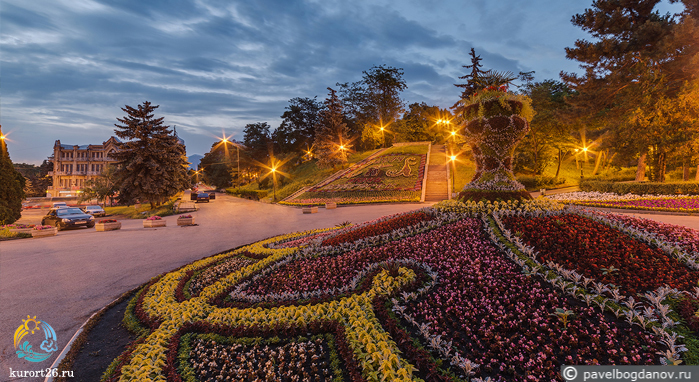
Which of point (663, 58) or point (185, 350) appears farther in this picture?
point (663, 58)

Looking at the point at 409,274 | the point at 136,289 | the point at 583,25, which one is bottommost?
the point at 136,289

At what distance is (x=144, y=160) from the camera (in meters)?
26.4

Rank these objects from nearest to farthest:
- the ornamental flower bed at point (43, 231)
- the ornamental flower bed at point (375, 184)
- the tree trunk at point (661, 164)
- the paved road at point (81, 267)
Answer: the paved road at point (81, 267) → the ornamental flower bed at point (43, 231) → the tree trunk at point (661, 164) → the ornamental flower bed at point (375, 184)

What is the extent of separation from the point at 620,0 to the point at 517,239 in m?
29.5

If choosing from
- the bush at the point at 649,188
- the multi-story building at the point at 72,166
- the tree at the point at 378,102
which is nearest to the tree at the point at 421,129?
the tree at the point at 378,102

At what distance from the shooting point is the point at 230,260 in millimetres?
8562

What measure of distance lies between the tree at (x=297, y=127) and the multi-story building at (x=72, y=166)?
39137mm

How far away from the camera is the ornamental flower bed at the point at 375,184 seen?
86.8 ft

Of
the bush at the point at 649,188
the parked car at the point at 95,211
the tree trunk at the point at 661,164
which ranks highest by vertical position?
the tree trunk at the point at 661,164

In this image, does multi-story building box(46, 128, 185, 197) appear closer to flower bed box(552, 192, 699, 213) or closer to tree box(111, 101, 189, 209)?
tree box(111, 101, 189, 209)

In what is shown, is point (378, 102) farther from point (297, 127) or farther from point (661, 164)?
point (661, 164)

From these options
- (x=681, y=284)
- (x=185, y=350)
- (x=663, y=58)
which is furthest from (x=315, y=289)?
(x=663, y=58)

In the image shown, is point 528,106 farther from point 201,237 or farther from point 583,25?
point 583,25

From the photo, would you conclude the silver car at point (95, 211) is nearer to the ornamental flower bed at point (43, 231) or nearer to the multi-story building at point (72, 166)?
the ornamental flower bed at point (43, 231)
